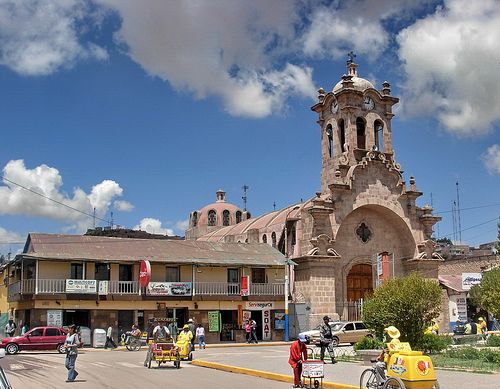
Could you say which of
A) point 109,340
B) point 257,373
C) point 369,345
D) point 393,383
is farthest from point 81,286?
point 393,383

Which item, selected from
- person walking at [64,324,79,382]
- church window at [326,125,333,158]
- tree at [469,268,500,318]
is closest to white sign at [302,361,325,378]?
person walking at [64,324,79,382]

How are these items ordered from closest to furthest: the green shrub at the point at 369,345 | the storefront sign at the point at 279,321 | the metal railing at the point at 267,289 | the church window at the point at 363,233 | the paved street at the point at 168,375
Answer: the paved street at the point at 168,375
the green shrub at the point at 369,345
the metal railing at the point at 267,289
the storefront sign at the point at 279,321
the church window at the point at 363,233

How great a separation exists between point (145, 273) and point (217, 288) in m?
5.56

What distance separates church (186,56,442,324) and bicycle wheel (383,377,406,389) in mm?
28017

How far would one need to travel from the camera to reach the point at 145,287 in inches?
1518

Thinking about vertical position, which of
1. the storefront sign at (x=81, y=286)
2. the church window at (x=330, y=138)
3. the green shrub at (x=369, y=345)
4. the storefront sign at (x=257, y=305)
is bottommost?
the green shrub at (x=369, y=345)

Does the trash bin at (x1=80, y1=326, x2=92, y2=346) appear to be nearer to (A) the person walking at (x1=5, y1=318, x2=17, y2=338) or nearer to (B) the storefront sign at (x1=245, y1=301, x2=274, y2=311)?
A: (A) the person walking at (x1=5, y1=318, x2=17, y2=338)

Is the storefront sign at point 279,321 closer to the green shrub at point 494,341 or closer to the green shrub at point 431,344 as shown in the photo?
the green shrub at point 494,341

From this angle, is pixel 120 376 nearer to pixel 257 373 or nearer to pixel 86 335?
pixel 257 373

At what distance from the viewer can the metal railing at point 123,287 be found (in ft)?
125

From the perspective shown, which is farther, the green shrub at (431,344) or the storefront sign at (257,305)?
the storefront sign at (257,305)

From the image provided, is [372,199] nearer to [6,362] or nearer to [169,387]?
[6,362]

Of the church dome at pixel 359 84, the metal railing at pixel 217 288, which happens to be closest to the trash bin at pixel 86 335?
the metal railing at pixel 217 288

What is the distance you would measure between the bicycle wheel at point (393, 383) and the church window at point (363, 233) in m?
33.6
